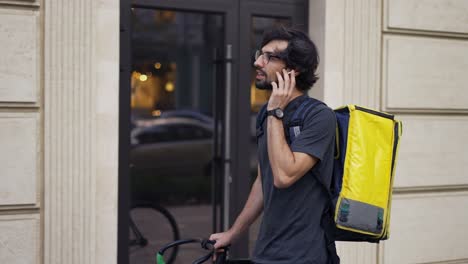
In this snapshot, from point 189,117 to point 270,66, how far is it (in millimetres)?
13937

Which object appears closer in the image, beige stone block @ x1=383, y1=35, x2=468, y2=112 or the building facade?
the building facade

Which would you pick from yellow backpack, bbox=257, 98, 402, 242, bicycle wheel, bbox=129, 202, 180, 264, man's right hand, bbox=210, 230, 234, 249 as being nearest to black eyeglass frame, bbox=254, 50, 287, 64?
yellow backpack, bbox=257, 98, 402, 242

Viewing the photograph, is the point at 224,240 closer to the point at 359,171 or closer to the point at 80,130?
the point at 359,171

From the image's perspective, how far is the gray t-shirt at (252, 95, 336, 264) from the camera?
2.99m

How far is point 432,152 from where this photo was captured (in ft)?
19.6

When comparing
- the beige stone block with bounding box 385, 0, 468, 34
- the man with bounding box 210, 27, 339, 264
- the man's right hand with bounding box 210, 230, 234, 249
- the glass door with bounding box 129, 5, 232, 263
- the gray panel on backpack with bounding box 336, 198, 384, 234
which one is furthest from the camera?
the glass door with bounding box 129, 5, 232, 263

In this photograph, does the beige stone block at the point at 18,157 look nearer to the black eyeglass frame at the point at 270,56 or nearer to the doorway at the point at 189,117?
the doorway at the point at 189,117

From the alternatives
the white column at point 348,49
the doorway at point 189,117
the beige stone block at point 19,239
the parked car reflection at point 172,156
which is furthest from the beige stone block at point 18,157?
the parked car reflection at point 172,156

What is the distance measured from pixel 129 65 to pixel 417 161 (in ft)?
8.19

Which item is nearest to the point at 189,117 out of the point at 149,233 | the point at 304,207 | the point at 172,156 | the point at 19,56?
the point at 172,156

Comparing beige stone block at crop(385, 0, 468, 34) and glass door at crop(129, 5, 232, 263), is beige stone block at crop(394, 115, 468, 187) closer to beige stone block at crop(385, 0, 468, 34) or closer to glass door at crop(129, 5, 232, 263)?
beige stone block at crop(385, 0, 468, 34)

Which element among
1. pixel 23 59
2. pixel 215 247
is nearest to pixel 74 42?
pixel 23 59

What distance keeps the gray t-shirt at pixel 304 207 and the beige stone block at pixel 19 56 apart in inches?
81.5

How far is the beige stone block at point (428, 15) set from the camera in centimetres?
574
